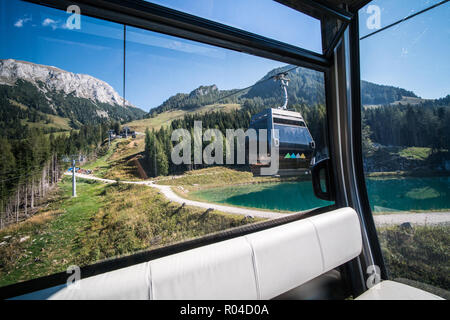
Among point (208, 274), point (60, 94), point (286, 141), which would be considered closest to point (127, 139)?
point (60, 94)

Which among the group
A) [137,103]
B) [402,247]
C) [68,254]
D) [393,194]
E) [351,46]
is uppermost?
[351,46]

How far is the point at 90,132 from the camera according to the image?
1372 mm

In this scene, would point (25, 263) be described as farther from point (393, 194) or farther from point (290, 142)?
point (393, 194)

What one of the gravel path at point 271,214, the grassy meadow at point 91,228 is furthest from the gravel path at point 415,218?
the grassy meadow at point 91,228

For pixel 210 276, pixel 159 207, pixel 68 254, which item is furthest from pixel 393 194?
pixel 68 254

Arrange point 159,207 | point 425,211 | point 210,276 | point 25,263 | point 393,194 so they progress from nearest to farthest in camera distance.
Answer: point 210,276 → point 25,263 → point 425,211 → point 393,194 → point 159,207

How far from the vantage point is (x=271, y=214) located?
1938mm

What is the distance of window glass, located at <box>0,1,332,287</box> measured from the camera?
40.4 inches

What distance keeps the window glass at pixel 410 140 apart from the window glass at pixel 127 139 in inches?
18.3

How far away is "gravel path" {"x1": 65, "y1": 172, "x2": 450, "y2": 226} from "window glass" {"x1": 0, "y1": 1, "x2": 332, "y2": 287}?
0.02 m

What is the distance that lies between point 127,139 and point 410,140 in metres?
2.50

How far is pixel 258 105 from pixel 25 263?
7.61 feet

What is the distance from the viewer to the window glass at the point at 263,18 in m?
1.24

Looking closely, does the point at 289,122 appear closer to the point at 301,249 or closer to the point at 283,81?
the point at 283,81
